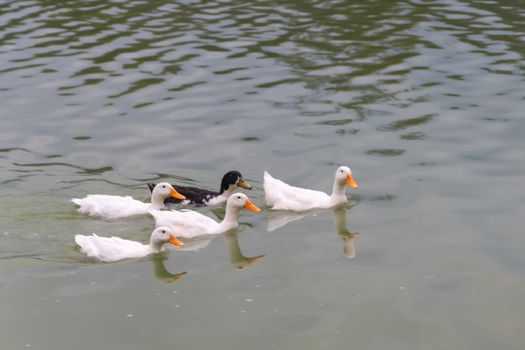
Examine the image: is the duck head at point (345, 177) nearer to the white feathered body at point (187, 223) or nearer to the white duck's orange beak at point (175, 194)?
the white feathered body at point (187, 223)

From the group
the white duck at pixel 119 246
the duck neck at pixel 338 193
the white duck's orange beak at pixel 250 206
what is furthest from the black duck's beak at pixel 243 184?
the white duck at pixel 119 246

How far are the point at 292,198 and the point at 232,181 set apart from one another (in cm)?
108

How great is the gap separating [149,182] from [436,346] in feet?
20.8

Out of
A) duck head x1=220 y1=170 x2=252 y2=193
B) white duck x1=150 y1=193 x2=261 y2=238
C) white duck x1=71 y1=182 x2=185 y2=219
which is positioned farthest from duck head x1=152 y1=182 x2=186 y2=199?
duck head x1=220 y1=170 x2=252 y2=193

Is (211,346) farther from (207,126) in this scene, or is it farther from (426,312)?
(207,126)

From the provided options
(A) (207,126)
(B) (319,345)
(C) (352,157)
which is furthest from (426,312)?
(A) (207,126)

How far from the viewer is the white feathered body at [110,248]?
1187 cm

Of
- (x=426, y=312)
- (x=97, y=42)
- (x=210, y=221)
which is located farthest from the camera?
(x=97, y=42)

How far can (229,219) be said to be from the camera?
1294 cm

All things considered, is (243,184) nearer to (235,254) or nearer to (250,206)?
(250,206)

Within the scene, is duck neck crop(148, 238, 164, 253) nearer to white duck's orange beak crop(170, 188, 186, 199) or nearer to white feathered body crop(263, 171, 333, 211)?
white duck's orange beak crop(170, 188, 186, 199)

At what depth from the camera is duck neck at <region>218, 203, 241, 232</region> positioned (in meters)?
12.9

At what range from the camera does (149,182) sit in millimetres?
14734

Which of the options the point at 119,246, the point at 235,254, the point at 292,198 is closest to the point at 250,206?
the point at 292,198
